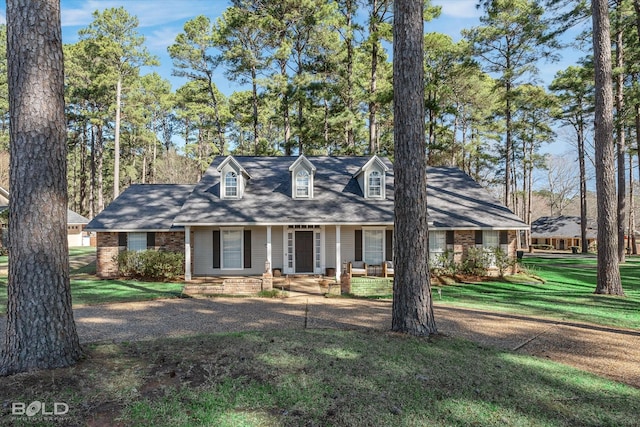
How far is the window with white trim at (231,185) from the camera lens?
51.7ft

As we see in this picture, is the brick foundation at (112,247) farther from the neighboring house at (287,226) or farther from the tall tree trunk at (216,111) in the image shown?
the tall tree trunk at (216,111)

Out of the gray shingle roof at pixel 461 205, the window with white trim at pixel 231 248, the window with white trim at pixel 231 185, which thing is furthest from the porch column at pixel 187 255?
the gray shingle roof at pixel 461 205

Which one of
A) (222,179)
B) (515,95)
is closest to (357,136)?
(515,95)

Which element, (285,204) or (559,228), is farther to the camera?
(559,228)

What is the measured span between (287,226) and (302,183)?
2160mm

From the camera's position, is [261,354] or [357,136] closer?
[261,354]

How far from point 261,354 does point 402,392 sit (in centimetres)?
202

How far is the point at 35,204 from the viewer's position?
429 centimetres

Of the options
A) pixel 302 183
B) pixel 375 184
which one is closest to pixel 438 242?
pixel 375 184

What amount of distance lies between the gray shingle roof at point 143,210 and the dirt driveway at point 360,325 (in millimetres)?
6464

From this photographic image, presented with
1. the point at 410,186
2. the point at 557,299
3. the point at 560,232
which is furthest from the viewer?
the point at 560,232

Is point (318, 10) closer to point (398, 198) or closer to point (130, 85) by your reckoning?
point (130, 85)

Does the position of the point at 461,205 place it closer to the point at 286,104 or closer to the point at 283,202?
the point at 283,202

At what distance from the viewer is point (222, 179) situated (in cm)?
1566
